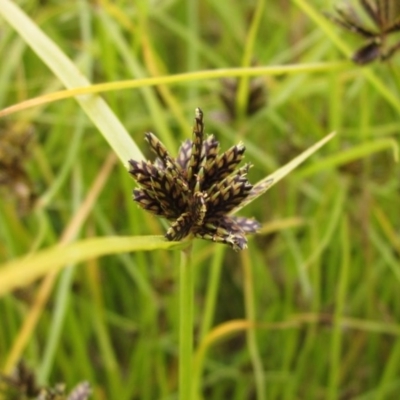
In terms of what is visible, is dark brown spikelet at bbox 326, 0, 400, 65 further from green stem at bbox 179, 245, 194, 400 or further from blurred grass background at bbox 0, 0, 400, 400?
green stem at bbox 179, 245, 194, 400

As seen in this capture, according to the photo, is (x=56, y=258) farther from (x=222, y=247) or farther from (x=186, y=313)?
(x=222, y=247)

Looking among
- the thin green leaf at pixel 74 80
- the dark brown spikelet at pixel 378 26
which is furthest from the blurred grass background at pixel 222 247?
the thin green leaf at pixel 74 80

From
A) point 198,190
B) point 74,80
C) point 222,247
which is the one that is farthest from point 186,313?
point 222,247

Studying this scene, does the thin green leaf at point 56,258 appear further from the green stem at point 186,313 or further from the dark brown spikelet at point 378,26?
the dark brown spikelet at point 378,26

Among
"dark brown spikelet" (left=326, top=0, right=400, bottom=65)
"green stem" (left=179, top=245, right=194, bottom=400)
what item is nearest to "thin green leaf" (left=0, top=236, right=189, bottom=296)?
"green stem" (left=179, top=245, right=194, bottom=400)

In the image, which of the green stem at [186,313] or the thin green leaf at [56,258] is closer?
the thin green leaf at [56,258]

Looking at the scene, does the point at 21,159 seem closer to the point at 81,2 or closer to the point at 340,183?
the point at 81,2
